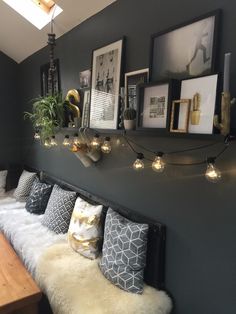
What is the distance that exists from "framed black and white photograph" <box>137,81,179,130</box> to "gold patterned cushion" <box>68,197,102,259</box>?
83 cm

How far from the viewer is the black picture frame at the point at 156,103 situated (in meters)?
1.55

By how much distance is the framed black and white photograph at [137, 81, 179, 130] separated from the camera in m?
1.56

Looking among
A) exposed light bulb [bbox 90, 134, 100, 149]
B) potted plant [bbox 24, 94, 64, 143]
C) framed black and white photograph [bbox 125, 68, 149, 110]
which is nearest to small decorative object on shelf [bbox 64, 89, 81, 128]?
potted plant [bbox 24, 94, 64, 143]

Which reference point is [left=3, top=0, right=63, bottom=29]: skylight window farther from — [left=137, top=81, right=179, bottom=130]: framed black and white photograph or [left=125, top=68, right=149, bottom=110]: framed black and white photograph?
[left=137, top=81, right=179, bottom=130]: framed black and white photograph

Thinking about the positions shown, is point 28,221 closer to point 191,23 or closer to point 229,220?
point 229,220

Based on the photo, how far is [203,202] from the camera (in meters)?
1.51

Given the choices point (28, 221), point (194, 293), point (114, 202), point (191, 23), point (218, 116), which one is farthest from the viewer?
point (28, 221)

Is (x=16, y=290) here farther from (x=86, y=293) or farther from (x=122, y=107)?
(x=122, y=107)

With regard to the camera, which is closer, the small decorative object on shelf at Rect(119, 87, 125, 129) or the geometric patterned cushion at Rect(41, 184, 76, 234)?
the small decorative object on shelf at Rect(119, 87, 125, 129)

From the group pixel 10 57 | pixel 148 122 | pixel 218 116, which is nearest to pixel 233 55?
pixel 218 116

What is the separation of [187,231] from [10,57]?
3788 mm

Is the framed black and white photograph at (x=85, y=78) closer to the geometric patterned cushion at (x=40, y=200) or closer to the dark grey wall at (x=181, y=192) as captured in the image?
the dark grey wall at (x=181, y=192)

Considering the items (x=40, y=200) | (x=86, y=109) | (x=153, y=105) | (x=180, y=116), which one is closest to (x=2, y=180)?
(x=40, y=200)

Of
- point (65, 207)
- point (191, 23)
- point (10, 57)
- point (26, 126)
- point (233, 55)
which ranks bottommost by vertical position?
point (65, 207)
